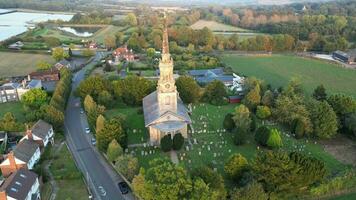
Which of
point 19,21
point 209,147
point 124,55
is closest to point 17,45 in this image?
point 124,55

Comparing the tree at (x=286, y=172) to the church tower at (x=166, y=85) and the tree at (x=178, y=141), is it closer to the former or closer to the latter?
the tree at (x=178, y=141)

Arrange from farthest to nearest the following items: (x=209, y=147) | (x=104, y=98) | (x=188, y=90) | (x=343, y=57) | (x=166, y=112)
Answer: (x=343, y=57)
(x=188, y=90)
(x=104, y=98)
(x=166, y=112)
(x=209, y=147)

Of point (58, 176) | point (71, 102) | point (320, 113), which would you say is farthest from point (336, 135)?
point (71, 102)

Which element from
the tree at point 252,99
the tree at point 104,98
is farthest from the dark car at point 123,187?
the tree at point 252,99

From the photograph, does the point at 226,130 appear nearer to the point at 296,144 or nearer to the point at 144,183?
the point at 296,144

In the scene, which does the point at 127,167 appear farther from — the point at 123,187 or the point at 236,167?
the point at 236,167

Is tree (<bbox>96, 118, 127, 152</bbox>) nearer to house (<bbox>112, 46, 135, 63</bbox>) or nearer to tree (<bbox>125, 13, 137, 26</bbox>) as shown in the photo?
house (<bbox>112, 46, 135, 63</bbox>)
